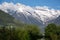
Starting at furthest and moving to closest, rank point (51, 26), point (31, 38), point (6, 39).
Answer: point (51, 26) → point (31, 38) → point (6, 39)

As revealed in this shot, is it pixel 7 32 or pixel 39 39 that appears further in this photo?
A: pixel 39 39

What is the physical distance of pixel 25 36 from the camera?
298 ft

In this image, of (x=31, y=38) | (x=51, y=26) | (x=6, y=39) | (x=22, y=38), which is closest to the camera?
(x=6, y=39)

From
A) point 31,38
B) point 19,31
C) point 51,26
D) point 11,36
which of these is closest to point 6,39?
point 11,36

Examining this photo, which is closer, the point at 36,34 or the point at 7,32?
the point at 7,32

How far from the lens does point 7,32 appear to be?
284ft

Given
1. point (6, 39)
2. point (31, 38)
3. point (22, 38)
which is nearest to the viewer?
point (6, 39)

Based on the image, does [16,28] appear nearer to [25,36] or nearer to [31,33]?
[25,36]

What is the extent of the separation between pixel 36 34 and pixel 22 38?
20972 millimetres

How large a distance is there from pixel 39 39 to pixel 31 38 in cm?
553

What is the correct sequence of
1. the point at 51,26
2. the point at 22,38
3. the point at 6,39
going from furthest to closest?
the point at 51,26 → the point at 22,38 → the point at 6,39

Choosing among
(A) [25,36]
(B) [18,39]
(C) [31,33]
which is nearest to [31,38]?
(C) [31,33]

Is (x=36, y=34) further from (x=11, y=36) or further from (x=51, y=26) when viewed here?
(x=11, y=36)

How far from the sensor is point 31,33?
106 metres
